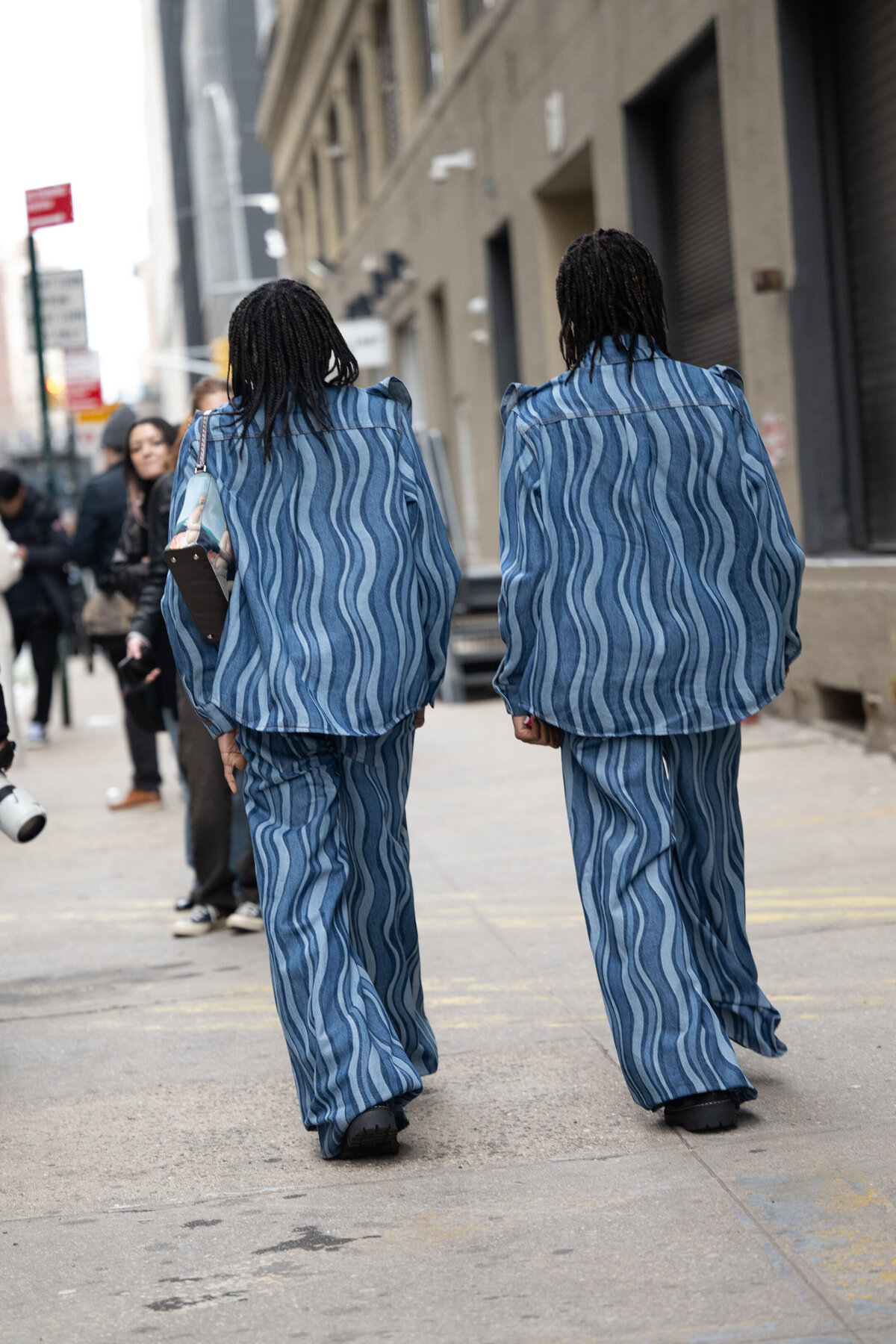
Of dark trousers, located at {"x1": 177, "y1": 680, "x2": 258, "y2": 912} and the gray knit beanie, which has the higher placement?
the gray knit beanie

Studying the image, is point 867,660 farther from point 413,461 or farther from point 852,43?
point 413,461

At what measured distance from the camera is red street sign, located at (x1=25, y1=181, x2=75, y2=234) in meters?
12.3

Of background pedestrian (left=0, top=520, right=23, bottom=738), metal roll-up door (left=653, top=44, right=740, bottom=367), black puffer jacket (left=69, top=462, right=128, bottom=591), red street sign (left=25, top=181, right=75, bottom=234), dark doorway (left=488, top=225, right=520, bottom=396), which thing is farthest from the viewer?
dark doorway (left=488, top=225, right=520, bottom=396)

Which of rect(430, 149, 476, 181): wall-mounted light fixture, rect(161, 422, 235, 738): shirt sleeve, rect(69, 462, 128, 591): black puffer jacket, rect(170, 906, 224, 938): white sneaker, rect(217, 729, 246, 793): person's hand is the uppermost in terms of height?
rect(430, 149, 476, 181): wall-mounted light fixture

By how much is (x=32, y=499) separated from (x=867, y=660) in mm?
6279

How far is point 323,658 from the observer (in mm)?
3586

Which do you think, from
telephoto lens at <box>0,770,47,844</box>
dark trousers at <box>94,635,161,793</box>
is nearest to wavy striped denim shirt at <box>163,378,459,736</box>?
telephoto lens at <box>0,770,47,844</box>

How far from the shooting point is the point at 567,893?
620cm

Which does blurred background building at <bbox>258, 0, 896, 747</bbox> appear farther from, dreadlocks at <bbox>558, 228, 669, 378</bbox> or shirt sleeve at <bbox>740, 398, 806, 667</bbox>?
dreadlocks at <bbox>558, 228, 669, 378</bbox>

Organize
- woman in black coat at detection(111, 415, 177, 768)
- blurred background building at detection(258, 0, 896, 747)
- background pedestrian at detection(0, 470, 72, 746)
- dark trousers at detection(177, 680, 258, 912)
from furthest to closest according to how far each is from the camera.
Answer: background pedestrian at detection(0, 470, 72, 746)
blurred background building at detection(258, 0, 896, 747)
woman in black coat at detection(111, 415, 177, 768)
dark trousers at detection(177, 680, 258, 912)

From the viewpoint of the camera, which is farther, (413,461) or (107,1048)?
(107,1048)

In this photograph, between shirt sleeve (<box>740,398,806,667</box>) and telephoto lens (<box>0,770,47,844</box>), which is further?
telephoto lens (<box>0,770,47,844</box>)

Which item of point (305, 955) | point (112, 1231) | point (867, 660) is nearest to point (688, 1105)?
point (305, 955)

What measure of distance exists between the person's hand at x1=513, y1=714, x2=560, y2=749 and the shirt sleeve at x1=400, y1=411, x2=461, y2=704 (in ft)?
0.65
